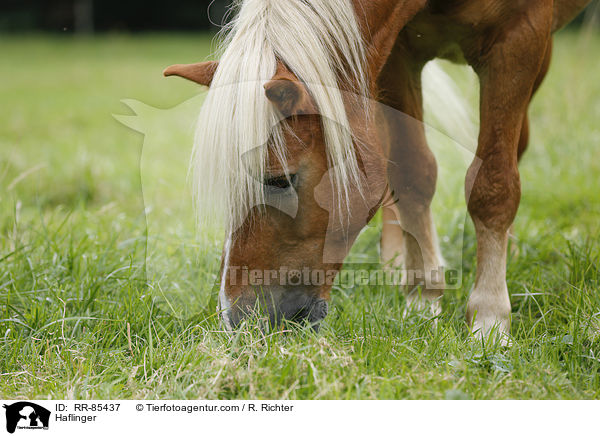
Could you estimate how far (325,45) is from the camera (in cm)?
187

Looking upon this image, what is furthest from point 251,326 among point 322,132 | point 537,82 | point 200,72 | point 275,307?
point 537,82

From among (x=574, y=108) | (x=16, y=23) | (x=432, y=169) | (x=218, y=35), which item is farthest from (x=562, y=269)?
(x=16, y=23)

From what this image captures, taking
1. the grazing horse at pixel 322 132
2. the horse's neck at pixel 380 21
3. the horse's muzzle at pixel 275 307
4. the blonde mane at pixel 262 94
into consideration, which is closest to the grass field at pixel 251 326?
the horse's muzzle at pixel 275 307

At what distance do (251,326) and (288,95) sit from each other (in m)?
0.74

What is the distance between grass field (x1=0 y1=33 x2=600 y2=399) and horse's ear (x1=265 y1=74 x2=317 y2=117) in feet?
2.28

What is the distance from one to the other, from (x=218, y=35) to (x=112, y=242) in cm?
120

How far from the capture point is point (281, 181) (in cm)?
179

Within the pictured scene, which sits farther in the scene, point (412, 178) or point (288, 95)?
point (412, 178)

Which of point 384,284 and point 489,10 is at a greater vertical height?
point 489,10

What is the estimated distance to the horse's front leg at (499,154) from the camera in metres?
2.13

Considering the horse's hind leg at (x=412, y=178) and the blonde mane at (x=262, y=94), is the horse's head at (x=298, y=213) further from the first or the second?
the horse's hind leg at (x=412, y=178)

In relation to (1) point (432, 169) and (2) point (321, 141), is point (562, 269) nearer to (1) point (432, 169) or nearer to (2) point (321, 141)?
(1) point (432, 169)
